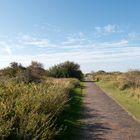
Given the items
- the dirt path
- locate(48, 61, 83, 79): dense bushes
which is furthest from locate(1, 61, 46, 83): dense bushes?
locate(48, 61, 83, 79): dense bushes

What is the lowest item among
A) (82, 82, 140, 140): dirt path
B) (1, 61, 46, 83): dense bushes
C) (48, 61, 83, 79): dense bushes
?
(82, 82, 140, 140): dirt path

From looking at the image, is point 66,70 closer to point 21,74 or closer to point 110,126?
point 21,74

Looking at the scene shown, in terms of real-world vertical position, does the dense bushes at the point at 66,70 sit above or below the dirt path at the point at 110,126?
above

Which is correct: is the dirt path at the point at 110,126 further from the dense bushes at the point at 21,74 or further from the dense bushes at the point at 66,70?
the dense bushes at the point at 66,70

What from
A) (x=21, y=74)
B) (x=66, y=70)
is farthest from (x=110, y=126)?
(x=66, y=70)

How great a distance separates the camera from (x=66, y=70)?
249 ft

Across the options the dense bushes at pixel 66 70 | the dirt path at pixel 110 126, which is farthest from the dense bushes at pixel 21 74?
the dense bushes at pixel 66 70

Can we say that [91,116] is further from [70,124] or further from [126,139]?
[126,139]

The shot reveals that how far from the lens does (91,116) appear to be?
16703 mm

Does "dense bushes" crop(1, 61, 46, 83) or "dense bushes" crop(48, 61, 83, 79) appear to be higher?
"dense bushes" crop(48, 61, 83, 79)

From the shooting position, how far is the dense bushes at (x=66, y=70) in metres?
75.2

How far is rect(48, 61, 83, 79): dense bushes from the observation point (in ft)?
247

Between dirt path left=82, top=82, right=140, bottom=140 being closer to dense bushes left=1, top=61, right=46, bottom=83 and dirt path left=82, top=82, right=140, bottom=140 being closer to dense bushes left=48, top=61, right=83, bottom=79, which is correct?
dense bushes left=1, top=61, right=46, bottom=83

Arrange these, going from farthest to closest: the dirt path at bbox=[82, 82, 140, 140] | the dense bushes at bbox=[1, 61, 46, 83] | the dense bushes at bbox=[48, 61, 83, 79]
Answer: the dense bushes at bbox=[48, 61, 83, 79] < the dense bushes at bbox=[1, 61, 46, 83] < the dirt path at bbox=[82, 82, 140, 140]
